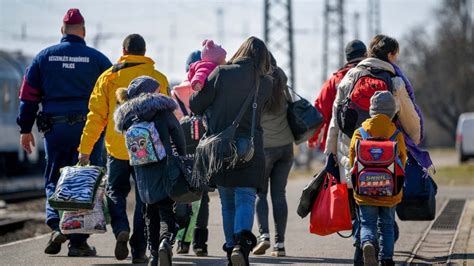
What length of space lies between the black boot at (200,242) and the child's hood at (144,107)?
6.58 ft

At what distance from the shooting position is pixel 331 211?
349 inches

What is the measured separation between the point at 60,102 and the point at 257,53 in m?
2.71

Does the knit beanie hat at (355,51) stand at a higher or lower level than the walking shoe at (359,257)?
higher

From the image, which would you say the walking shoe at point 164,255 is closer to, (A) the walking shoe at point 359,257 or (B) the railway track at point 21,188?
(A) the walking shoe at point 359,257

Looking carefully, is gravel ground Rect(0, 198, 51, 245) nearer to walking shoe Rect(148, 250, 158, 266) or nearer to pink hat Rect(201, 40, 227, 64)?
walking shoe Rect(148, 250, 158, 266)

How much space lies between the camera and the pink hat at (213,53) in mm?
9055

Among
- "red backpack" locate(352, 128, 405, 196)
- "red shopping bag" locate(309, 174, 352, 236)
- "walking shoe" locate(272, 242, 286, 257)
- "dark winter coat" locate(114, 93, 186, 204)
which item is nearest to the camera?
"red backpack" locate(352, 128, 405, 196)

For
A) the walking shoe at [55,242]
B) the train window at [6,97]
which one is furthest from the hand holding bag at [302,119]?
the train window at [6,97]

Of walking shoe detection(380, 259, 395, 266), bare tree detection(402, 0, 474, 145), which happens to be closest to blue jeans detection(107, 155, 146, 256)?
walking shoe detection(380, 259, 395, 266)

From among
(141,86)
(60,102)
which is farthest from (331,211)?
(60,102)

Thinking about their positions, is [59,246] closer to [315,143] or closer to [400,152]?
[315,143]

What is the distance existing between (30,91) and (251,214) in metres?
3.03

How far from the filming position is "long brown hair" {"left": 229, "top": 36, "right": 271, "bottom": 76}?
8469 mm

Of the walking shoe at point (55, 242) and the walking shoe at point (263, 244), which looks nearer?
the walking shoe at point (55, 242)
